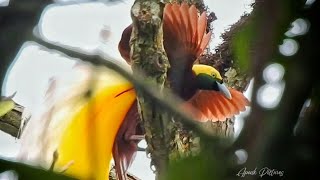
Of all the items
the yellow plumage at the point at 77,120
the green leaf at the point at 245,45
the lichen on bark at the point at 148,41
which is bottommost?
the yellow plumage at the point at 77,120

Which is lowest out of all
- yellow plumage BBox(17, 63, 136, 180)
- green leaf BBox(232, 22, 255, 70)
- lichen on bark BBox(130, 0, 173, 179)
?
yellow plumage BBox(17, 63, 136, 180)

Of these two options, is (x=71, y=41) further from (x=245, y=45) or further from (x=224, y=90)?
(x=245, y=45)

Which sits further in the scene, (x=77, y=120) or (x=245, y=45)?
(x=77, y=120)

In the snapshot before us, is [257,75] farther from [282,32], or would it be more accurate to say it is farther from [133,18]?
[133,18]

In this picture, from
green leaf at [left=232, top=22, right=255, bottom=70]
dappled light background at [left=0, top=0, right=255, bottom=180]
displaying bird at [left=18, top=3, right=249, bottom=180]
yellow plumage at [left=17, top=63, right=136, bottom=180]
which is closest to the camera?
green leaf at [left=232, top=22, right=255, bottom=70]

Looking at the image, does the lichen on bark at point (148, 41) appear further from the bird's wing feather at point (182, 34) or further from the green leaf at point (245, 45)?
the green leaf at point (245, 45)

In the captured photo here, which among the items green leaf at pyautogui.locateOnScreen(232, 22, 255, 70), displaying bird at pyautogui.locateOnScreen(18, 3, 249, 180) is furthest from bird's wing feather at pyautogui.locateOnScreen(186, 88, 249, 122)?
green leaf at pyautogui.locateOnScreen(232, 22, 255, 70)

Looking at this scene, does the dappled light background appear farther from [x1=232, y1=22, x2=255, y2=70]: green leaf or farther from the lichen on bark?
[x1=232, y1=22, x2=255, y2=70]: green leaf

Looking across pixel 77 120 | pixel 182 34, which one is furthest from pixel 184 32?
pixel 77 120

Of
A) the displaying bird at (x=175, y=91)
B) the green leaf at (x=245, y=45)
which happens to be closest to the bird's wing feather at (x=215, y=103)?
the displaying bird at (x=175, y=91)

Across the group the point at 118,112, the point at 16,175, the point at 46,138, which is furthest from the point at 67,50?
the point at 118,112

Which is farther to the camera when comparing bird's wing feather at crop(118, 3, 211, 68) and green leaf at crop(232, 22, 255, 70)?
bird's wing feather at crop(118, 3, 211, 68)

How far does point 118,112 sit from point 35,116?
0.18 m

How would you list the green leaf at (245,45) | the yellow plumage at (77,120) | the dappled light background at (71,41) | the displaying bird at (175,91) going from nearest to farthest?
the green leaf at (245,45), the yellow plumage at (77,120), the dappled light background at (71,41), the displaying bird at (175,91)
